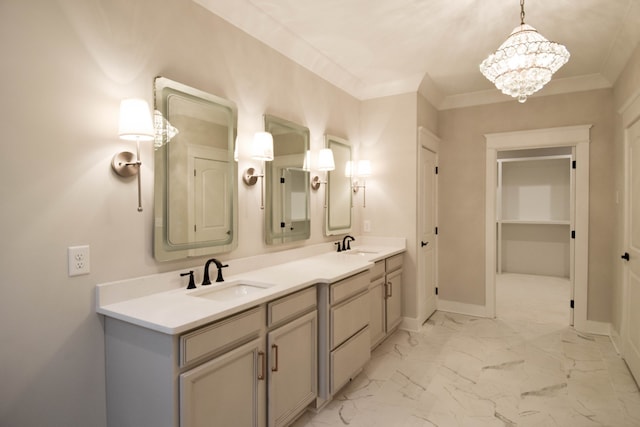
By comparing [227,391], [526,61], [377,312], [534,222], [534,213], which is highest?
[526,61]

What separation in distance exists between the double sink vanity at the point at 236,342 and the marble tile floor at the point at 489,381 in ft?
0.83

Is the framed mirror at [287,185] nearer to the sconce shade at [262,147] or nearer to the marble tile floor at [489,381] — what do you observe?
the sconce shade at [262,147]

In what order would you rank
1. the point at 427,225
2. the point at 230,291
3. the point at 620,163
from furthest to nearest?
1. the point at 427,225
2. the point at 620,163
3. the point at 230,291

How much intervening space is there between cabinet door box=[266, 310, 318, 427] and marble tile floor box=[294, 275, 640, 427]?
25 centimetres

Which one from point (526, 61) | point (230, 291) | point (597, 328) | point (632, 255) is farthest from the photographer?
point (597, 328)

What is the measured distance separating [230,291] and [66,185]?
1016 mm

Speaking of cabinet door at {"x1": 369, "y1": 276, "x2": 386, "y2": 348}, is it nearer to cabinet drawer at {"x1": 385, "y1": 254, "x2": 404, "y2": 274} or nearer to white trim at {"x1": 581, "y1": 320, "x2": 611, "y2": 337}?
cabinet drawer at {"x1": 385, "y1": 254, "x2": 404, "y2": 274}

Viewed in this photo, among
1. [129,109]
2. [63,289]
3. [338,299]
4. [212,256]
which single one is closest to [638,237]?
[338,299]

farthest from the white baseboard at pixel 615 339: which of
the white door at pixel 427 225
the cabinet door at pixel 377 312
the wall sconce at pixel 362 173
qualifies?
the wall sconce at pixel 362 173

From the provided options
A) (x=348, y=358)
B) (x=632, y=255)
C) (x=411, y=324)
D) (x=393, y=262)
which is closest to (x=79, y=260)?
(x=348, y=358)

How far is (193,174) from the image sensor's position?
2018 mm

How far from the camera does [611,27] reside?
2.64 meters

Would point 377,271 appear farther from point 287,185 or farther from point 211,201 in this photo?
point 211,201

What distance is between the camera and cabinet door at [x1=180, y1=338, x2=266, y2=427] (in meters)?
1.41
